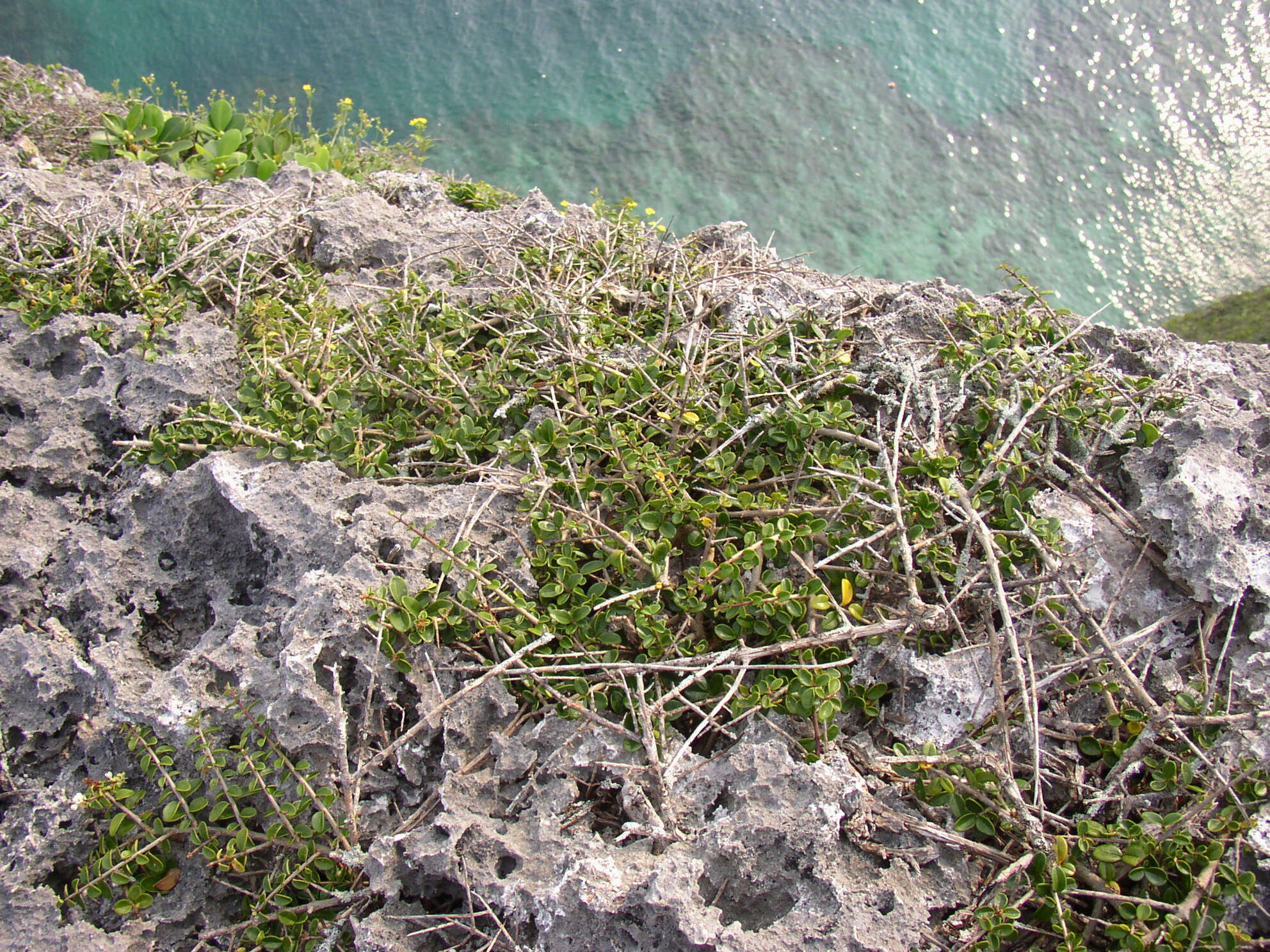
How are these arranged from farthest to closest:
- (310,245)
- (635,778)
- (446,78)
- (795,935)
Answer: (446,78) → (310,245) → (635,778) → (795,935)

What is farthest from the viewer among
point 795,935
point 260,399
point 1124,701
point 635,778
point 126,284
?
point 126,284

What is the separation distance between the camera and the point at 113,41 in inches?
274

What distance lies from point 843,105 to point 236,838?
6.71m

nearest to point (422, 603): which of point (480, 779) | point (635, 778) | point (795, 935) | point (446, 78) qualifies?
point (480, 779)

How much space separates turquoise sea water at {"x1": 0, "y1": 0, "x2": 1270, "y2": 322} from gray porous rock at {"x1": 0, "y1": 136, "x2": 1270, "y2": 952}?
11.9ft

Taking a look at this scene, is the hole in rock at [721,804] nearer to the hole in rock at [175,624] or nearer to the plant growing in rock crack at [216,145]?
the hole in rock at [175,624]

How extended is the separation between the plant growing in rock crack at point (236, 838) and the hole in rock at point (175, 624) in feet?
1.14

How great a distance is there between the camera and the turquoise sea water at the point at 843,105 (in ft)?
19.5

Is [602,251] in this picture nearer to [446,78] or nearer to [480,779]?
[480,779]

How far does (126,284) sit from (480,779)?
7.96ft

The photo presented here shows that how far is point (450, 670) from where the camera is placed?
1.89m

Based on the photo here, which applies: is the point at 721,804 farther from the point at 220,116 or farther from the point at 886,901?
the point at 220,116

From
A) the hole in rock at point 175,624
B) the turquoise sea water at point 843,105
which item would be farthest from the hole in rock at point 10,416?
the turquoise sea water at point 843,105

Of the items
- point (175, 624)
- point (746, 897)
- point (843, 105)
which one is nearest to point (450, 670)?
point (746, 897)
